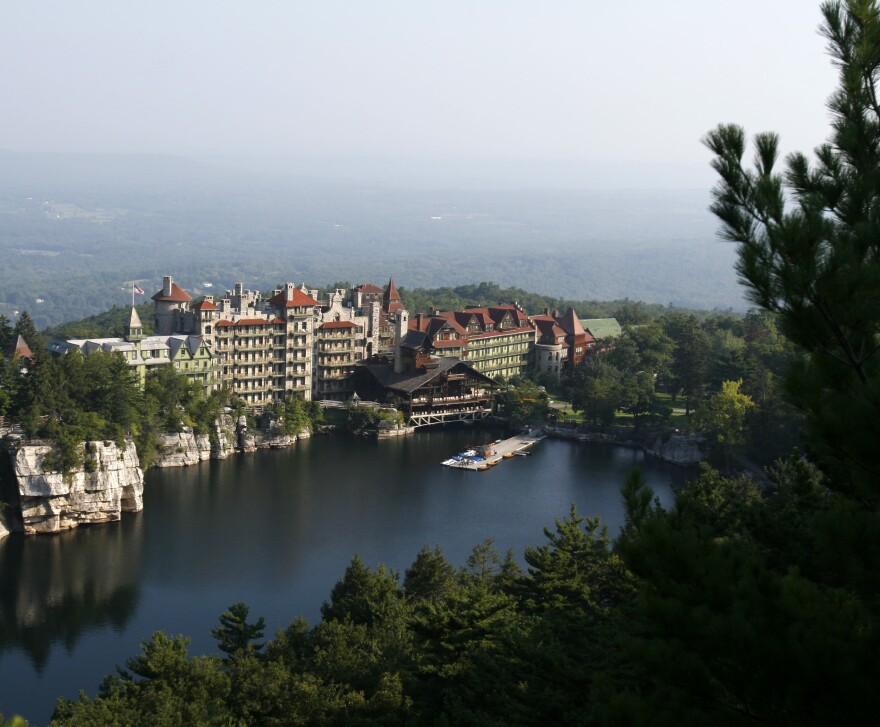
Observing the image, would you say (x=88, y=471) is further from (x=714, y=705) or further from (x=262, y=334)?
(x=714, y=705)

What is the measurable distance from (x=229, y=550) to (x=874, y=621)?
17.3m

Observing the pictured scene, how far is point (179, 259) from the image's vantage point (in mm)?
118188

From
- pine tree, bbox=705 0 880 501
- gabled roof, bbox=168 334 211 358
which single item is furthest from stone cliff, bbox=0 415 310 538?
pine tree, bbox=705 0 880 501

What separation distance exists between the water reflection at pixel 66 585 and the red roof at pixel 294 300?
11.2 metres

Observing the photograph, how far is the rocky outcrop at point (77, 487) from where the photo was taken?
73.7 ft

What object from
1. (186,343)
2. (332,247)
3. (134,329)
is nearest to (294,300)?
(186,343)

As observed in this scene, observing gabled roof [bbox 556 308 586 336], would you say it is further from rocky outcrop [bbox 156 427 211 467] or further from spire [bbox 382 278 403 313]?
rocky outcrop [bbox 156 427 211 467]

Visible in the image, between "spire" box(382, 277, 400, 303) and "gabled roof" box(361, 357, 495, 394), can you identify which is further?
"spire" box(382, 277, 400, 303)

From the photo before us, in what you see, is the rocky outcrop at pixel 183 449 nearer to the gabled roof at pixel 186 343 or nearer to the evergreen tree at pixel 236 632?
the gabled roof at pixel 186 343

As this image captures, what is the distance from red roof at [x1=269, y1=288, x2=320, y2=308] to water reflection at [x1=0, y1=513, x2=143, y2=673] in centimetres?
1123

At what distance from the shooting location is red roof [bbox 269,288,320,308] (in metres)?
33.1

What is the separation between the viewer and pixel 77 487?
75.6 ft

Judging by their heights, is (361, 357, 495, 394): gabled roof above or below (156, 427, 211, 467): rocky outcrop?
above

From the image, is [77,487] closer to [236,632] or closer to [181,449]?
[181,449]
